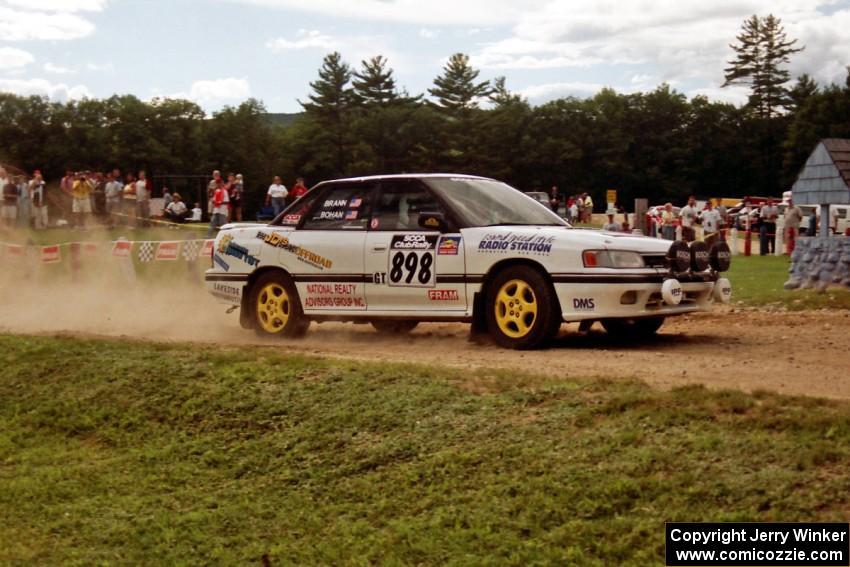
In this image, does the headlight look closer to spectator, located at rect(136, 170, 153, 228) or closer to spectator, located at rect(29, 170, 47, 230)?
spectator, located at rect(136, 170, 153, 228)

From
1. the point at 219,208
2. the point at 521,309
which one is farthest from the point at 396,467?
the point at 219,208

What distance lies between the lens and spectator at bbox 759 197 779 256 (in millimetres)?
31241

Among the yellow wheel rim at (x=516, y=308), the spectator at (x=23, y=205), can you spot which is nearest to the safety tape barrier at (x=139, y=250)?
the spectator at (x=23, y=205)

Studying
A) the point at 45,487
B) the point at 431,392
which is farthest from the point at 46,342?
the point at 431,392

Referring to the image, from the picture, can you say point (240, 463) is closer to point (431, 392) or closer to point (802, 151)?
point (431, 392)

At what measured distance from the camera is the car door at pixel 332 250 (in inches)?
438

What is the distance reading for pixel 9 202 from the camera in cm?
2820

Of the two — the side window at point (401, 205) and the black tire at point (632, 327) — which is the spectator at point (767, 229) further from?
the side window at point (401, 205)

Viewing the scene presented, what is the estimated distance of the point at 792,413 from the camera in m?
6.28

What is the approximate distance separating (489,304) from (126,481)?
4.02 metres

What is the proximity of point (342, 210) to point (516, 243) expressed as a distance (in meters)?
2.08

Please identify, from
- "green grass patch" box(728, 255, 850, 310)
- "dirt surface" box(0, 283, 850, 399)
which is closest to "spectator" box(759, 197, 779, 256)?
"green grass patch" box(728, 255, 850, 310)

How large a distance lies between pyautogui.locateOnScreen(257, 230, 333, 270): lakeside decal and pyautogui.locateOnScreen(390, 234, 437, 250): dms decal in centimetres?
74

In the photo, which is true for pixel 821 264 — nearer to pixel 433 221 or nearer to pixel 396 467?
pixel 433 221
